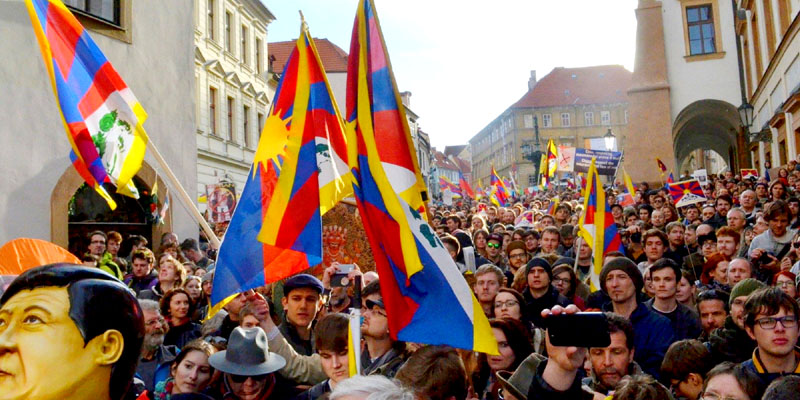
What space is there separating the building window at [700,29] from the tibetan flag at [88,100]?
80.9 ft

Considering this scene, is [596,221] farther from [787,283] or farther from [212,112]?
[212,112]

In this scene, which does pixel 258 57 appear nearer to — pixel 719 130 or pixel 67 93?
pixel 719 130

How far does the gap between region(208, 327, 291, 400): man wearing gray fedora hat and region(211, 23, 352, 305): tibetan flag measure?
323 mm

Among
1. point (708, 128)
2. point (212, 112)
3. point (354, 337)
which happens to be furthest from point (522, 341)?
point (708, 128)

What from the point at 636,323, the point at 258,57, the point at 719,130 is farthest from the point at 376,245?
the point at 719,130

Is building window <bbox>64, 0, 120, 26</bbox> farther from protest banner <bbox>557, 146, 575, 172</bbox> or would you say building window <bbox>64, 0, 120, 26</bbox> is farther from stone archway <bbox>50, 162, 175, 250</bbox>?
protest banner <bbox>557, 146, 575, 172</bbox>

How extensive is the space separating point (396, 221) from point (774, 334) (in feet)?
6.83

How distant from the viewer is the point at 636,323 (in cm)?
501

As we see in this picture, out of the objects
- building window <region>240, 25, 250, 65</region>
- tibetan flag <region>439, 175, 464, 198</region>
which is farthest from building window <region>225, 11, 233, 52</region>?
tibetan flag <region>439, 175, 464, 198</region>

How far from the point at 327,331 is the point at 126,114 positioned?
8.76 ft

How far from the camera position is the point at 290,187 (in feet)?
15.5

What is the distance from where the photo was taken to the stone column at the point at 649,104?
26.2m

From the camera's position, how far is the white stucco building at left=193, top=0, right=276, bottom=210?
2352 centimetres

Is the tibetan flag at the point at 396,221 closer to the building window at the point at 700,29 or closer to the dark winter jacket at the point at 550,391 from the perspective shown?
the dark winter jacket at the point at 550,391
